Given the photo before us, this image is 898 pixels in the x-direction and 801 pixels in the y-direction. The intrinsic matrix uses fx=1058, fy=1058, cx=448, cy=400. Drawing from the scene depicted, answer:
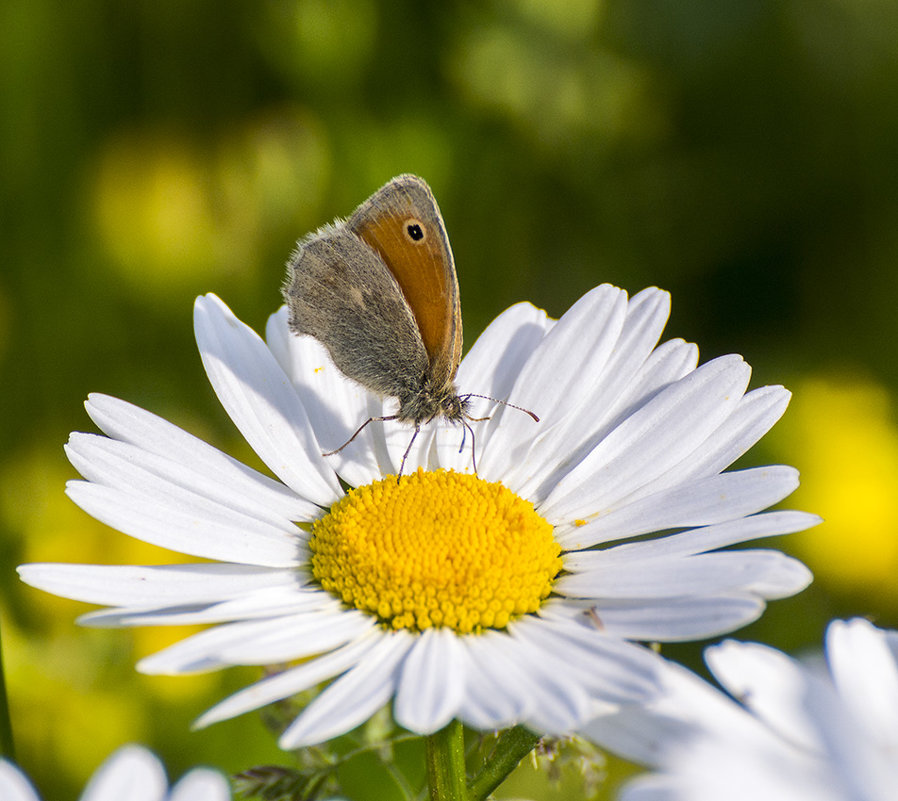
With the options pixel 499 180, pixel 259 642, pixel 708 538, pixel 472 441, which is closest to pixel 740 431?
pixel 708 538

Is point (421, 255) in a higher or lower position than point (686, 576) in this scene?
higher

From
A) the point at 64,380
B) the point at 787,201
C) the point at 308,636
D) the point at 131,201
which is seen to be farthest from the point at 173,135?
the point at 308,636

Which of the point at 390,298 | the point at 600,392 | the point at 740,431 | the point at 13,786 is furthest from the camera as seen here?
the point at 390,298

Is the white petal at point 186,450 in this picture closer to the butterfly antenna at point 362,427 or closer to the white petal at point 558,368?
the butterfly antenna at point 362,427

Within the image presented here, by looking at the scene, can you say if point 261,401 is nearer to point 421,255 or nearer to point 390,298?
point 390,298

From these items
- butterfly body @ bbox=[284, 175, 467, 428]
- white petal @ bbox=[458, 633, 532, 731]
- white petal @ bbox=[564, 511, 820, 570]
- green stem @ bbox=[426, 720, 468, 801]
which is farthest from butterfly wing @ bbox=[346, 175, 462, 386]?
green stem @ bbox=[426, 720, 468, 801]

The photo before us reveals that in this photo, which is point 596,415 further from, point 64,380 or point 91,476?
point 64,380
